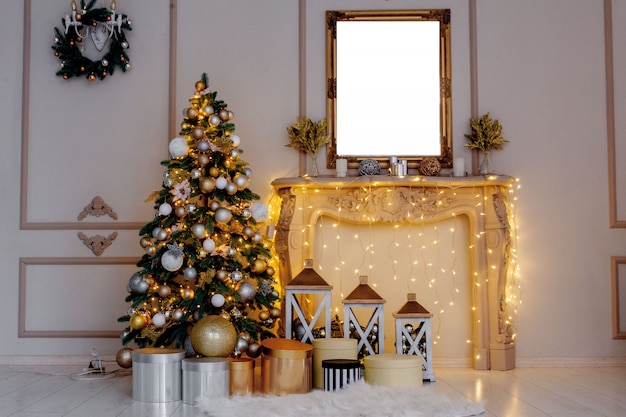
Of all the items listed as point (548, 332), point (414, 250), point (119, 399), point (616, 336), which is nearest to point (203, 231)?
point (119, 399)

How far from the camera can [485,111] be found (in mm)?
4727

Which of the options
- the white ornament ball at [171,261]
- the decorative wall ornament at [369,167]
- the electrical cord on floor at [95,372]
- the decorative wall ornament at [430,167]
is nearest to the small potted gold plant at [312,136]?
the decorative wall ornament at [369,167]

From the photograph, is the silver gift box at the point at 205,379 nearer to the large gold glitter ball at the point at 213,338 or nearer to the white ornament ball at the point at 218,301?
the large gold glitter ball at the point at 213,338

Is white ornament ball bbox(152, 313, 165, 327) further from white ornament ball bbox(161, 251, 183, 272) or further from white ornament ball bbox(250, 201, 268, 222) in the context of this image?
white ornament ball bbox(250, 201, 268, 222)

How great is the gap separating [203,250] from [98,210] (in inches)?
41.2

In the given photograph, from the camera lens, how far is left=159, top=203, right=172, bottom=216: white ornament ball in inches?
161

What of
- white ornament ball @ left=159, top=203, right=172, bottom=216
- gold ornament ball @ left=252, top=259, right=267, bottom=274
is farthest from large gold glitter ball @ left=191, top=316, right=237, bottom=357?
white ornament ball @ left=159, top=203, right=172, bottom=216

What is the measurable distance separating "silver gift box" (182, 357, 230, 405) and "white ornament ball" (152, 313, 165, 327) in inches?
24.2

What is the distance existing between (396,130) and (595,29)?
1.52m

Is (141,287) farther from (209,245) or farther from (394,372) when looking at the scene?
(394,372)

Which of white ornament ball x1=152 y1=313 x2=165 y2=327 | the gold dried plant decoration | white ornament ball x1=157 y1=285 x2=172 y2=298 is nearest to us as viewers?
white ornament ball x1=152 y1=313 x2=165 y2=327

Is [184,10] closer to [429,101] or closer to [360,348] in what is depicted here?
[429,101]

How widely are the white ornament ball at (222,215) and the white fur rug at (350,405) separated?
114 centimetres

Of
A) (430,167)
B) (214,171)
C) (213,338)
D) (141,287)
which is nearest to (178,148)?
(214,171)
